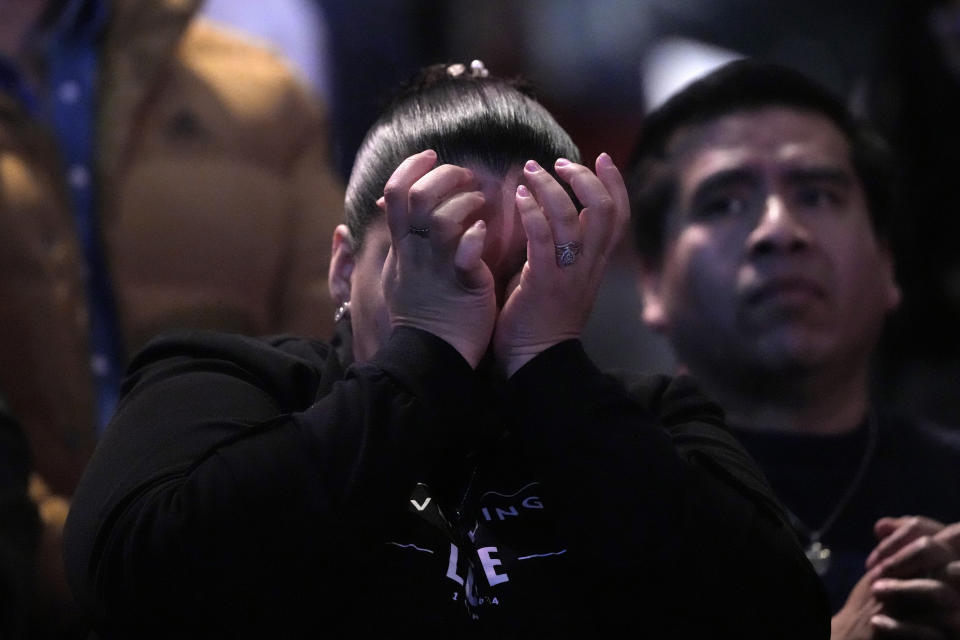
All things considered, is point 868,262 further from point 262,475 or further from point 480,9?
point 480,9

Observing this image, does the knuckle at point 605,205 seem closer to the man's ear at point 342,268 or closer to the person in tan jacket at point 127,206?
the man's ear at point 342,268

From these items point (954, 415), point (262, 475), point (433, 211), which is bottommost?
point (954, 415)

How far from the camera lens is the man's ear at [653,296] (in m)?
2.55

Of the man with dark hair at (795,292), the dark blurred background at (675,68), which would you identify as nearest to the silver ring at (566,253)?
the dark blurred background at (675,68)

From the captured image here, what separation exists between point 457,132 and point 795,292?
920 mm

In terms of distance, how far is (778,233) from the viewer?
2.29 m

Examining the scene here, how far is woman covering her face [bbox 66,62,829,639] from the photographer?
4.17 feet

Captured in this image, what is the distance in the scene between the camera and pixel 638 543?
1.31m

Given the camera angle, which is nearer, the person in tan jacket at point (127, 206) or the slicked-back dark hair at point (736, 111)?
the person in tan jacket at point (127, 206)

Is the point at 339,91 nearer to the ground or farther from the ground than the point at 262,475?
nearer to the ground

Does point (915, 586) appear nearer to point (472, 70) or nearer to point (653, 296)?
point (472, 70)

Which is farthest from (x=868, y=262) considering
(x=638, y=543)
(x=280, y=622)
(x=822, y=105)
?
(x=280, y=622)

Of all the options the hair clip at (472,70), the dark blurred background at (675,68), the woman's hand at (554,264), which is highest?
the hair clip at (472,70)

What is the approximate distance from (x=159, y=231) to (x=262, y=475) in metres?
1.15
